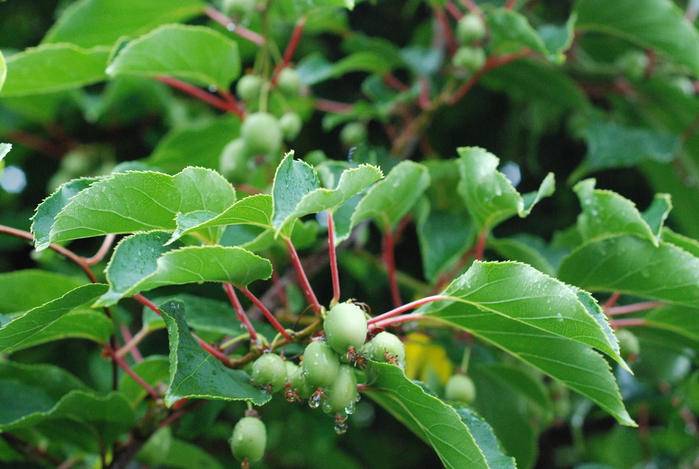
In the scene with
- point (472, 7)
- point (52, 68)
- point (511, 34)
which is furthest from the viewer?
point (472, 7)

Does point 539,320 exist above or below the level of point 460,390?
above

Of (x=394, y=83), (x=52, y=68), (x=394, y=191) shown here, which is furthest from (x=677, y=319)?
(x=52, y=68)

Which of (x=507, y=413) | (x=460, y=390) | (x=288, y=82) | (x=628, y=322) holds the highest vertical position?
(x=288, y=82)

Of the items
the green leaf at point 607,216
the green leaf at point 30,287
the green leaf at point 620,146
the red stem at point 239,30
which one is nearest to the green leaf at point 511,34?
the green leaf at point 620,146

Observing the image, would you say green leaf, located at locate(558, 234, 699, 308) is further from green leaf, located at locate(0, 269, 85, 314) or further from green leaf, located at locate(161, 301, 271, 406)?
green leaf, located at locate(0, 269, 85, 314)

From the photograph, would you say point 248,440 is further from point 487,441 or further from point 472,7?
point 472,7

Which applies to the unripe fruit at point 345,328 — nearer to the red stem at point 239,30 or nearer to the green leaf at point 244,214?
the green leaf at point 244,214

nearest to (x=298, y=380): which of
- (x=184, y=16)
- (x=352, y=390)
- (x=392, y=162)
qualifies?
(x=352, y=390)
